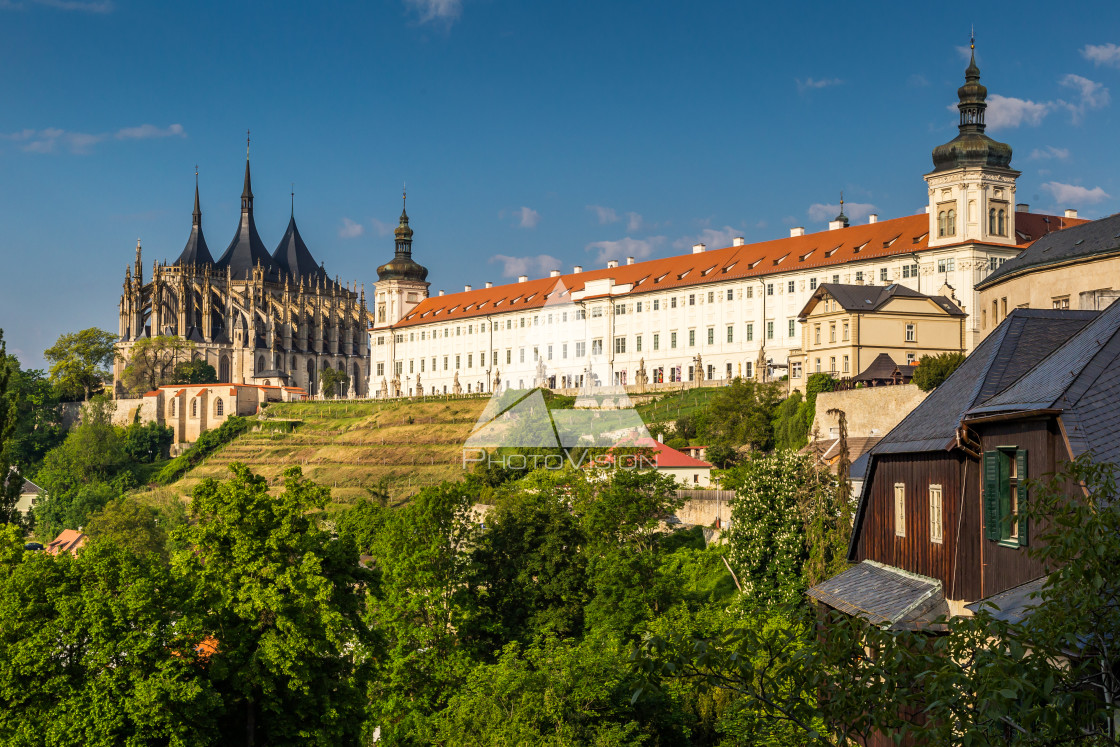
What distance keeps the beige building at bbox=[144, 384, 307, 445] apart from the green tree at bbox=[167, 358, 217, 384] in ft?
47.1

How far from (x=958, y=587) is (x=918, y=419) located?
282 cm

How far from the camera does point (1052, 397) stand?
9.65 m

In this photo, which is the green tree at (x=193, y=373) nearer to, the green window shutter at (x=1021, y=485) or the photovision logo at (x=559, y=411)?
the photovision logo at (x=559, y=411)

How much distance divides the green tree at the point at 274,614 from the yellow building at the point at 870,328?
120 feet

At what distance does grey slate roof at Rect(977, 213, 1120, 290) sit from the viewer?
3578 cm

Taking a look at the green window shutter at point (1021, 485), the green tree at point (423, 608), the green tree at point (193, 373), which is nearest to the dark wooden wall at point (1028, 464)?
the green window shutter at point (1021, 485)

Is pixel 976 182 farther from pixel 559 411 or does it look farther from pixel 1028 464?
pixel 1028 464

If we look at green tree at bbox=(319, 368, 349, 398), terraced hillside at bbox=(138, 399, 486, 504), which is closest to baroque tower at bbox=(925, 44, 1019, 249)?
terraced hillside at bbox=(138, 399, 486, 504)

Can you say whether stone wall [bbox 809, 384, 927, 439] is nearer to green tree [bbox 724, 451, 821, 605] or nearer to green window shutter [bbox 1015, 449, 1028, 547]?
green tree [bbox 724, 451, 821, 605]

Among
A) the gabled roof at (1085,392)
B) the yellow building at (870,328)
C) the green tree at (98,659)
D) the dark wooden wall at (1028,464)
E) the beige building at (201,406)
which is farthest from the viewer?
the beige building at (201,406)

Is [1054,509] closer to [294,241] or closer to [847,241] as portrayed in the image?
[847,241]

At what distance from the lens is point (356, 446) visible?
3322 inches

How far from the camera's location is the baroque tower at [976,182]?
62.7 meters

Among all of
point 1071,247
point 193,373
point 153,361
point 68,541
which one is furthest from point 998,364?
point 153,361
